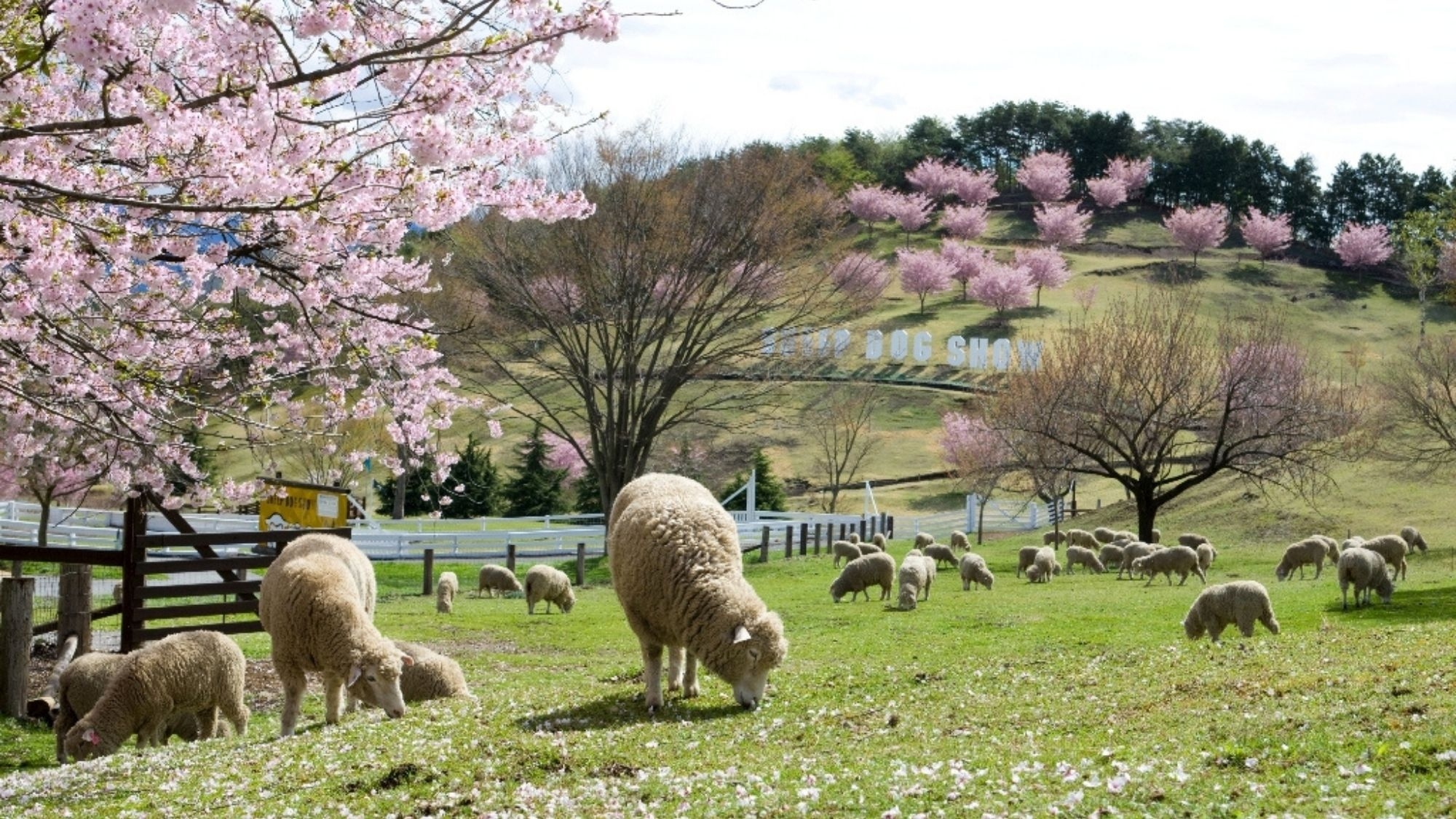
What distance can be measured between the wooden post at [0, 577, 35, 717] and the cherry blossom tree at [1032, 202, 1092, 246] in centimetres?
10416

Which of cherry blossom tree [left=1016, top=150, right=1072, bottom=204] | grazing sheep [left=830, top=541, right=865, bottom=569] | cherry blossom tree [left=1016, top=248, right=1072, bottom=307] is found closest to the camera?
grazing sheep [left=830, top=541, right=865, bottom=569]

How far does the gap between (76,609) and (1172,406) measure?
31521mm

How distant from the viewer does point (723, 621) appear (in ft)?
31.7

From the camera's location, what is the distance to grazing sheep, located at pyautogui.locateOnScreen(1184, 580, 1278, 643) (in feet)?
48.6

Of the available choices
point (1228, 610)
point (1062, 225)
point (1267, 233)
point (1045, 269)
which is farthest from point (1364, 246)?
point (1228, 610)

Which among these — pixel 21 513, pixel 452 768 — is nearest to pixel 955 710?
pixel 452 768

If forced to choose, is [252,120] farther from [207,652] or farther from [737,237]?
[737,237]

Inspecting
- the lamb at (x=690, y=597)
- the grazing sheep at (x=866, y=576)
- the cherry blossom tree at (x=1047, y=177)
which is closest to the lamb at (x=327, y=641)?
the lamb at (x=690, y=597)

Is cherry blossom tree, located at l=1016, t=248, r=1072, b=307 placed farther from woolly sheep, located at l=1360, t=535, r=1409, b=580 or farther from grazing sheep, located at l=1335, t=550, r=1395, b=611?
grazing sheep, located at l=1335, t=550, r=1395, b=611

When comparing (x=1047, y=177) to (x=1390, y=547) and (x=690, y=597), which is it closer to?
(x=1390, y=547)

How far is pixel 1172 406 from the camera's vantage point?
3775cm

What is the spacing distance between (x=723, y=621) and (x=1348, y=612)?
40.0 ft

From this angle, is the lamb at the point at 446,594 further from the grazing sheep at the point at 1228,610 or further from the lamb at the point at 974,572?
the grazing sheep at the point at 1228,610

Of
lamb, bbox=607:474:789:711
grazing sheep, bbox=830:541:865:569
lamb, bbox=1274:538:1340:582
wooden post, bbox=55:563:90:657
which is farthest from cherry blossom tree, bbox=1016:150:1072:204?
lamb, bbox=607:474:789:711
